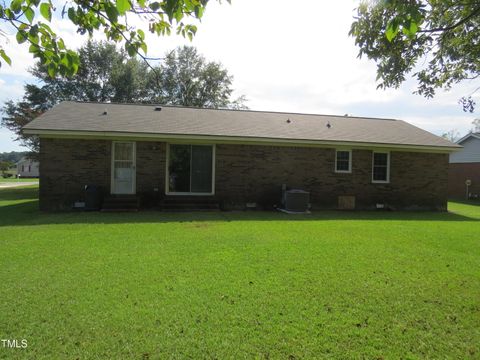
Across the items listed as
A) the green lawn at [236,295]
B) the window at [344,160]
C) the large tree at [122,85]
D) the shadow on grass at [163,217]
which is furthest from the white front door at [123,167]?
the large tree at [122,85]

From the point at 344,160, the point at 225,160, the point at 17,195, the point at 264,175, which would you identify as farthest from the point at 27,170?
the point at 344,160

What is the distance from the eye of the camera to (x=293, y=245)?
7.07 metres

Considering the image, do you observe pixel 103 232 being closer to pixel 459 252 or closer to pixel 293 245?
pixel 293 245

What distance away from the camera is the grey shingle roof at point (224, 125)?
1239 cm

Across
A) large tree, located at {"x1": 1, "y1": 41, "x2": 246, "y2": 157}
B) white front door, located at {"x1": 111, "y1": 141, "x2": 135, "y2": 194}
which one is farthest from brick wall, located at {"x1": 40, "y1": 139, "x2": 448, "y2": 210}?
large tree, located at {"x1": 1, "y1": 41, "x2": 246, "y2": 157}

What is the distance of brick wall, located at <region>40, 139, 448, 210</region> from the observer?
1198 centimetres

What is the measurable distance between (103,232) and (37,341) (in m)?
5.28

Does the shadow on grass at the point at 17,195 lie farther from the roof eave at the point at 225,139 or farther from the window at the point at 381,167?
the window at the point at 381,167

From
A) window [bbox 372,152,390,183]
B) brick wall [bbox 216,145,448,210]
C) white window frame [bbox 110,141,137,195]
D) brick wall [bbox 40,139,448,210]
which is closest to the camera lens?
brick wall [bbox 40,139,448,210]

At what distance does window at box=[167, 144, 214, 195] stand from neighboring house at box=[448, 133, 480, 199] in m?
20.5

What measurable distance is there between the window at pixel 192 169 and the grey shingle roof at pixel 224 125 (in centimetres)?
86

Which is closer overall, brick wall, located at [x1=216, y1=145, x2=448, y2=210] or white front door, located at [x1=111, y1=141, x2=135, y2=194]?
white front door, located at [x1=111, y1=141, x2=135, y2=194]

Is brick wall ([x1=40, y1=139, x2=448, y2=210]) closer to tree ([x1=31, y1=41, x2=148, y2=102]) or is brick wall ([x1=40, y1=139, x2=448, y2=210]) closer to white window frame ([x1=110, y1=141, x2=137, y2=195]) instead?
white window frame ([x1=110, y1=141, x2=137, y2=195])

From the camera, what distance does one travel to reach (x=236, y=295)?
424 centimetres
